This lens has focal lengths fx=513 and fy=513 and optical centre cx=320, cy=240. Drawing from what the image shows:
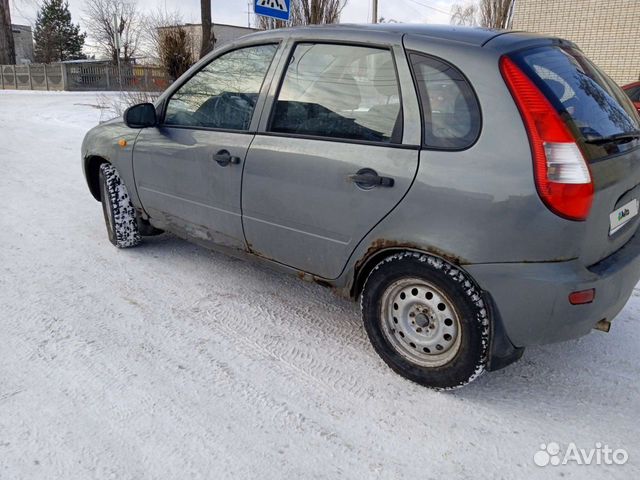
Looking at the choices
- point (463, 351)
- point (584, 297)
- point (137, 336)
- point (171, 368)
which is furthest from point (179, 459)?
point (584, 297)

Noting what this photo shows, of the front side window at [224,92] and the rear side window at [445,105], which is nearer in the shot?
the rear side window at [445,105]

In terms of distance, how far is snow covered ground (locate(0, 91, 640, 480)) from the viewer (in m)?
2.07

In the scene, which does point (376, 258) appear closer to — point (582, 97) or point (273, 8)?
point (582, 97)

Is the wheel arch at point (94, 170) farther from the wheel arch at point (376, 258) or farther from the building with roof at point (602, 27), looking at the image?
the building with roof at point (602, 27)

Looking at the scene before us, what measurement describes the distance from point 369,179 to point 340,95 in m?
0.54

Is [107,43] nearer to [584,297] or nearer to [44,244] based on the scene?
[44,244]

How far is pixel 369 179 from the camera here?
2.46 metres

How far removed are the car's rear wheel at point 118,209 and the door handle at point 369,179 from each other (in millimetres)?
2324

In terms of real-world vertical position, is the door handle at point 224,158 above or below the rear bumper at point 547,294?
above

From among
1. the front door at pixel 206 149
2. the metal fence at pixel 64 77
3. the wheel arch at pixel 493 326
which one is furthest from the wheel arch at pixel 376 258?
the metal fence at pixel 64 77

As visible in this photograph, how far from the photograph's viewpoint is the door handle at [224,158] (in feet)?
10.1

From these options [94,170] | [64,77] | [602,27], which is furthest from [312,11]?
[64,77]

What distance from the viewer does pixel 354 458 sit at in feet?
6.89

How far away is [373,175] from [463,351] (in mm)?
922
